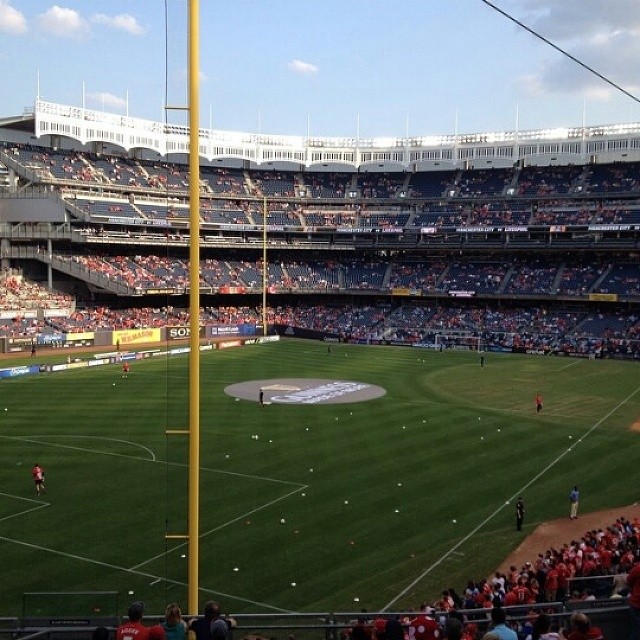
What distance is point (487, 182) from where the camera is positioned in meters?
79.9

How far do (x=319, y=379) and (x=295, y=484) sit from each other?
22.5m

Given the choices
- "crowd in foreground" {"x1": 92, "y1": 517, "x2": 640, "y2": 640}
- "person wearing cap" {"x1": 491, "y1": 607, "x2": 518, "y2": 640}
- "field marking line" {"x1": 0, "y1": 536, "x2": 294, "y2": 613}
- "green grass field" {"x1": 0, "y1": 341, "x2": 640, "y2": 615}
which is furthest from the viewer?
"green grass field" {"x1": 0, "y1": 341, "x2": 640, "y2": 615}

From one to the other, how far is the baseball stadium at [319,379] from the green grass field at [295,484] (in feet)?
0.40

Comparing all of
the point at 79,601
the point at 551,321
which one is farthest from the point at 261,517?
the point at 551,321

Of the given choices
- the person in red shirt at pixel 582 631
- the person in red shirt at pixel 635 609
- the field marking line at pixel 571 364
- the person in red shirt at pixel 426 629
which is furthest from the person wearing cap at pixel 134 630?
the field marking line at pixel 571 364

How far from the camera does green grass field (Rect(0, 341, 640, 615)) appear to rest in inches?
665

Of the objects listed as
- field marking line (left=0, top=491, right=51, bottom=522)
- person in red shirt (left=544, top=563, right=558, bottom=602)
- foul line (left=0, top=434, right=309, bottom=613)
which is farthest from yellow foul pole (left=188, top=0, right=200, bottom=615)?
field marking line (left=0, top=491, right=51, bottom=522)

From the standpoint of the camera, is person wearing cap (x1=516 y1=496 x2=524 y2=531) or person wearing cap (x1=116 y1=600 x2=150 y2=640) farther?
person wearing cap (x1=516 y1=496 x2=524 y2=531)

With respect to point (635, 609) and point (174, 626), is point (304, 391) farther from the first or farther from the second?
point (174, 626)

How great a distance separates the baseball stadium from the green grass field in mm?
121

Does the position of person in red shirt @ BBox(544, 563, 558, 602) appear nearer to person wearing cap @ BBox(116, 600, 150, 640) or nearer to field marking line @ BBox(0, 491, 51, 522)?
person wearing cap @ BBox(116, 600, 150, 640)

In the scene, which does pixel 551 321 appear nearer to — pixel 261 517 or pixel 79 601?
pixel 261 517

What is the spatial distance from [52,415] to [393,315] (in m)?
45.4

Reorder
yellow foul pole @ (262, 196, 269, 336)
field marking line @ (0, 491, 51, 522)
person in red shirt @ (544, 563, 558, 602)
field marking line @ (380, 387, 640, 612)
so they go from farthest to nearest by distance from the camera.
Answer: yellow foul pole @ (262, 196, 269, 336) → field marking line @ (0, 491, 51, 522) → field marking line @ (380, 387, 640, 612) → person in red shirt @ (544, 563, 558, 602)
